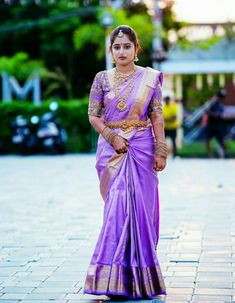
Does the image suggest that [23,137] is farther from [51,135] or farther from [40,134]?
[51,135]

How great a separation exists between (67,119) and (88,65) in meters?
11.6

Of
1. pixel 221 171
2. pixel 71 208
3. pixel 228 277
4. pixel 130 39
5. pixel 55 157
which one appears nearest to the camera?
pixel 130 39

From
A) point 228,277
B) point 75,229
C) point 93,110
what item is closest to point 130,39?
point 93,110

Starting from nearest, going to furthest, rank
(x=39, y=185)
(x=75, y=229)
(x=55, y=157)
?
(x=75, y=229) < (x=39, y=185) < (x=55, y=157)

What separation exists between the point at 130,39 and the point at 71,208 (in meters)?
5.28

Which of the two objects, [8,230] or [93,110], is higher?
[93,110]

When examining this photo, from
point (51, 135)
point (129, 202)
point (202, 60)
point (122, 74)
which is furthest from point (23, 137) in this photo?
point (129, 202)

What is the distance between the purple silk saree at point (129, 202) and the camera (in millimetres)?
5219

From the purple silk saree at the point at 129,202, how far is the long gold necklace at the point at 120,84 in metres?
0.02

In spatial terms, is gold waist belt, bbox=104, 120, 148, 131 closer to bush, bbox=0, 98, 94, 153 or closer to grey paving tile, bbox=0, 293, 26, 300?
grey paving tile, bbox=0, 293, 26, 300

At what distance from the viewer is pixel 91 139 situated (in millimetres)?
21703

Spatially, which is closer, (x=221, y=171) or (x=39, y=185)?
(x=39, y=185)

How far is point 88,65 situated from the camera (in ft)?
110

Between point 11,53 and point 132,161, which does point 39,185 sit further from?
point 11,53
